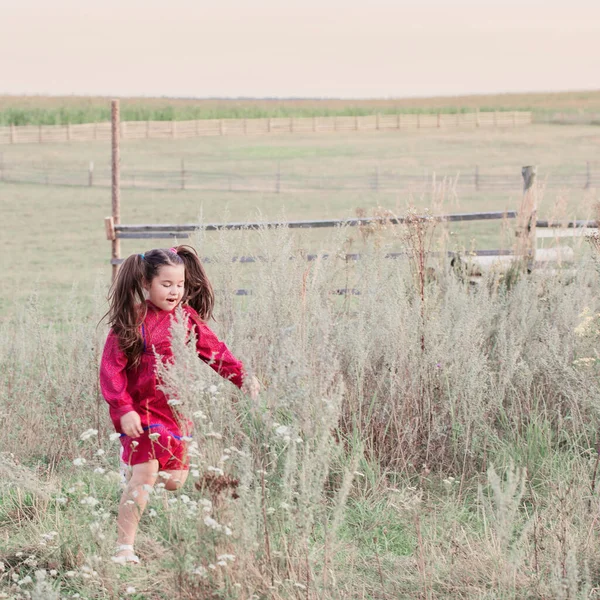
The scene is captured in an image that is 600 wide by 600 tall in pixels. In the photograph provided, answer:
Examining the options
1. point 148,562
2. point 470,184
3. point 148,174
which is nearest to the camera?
point 148,562

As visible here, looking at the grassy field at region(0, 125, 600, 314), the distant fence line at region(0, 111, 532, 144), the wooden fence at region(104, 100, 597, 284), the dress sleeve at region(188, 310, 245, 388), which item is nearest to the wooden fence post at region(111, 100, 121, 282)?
the wooden fence at region(104, 100, 597, 284)

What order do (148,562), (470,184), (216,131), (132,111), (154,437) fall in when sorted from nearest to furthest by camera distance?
1. (154,437)
2. (148,562)
3. (470,184)
4. (216,131)
5. (132,111)

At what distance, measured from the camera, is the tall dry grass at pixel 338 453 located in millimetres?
2684

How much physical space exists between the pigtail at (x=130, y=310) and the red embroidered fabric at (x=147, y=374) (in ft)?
0.10

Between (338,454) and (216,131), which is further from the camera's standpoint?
(216,131)

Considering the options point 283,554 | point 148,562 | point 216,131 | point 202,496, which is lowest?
point 148,562

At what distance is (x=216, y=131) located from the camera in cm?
5416

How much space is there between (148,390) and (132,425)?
7.6 inches

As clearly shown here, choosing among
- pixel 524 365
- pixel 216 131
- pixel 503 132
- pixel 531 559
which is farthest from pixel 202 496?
pixel 503 132

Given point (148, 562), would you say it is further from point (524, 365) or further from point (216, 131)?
point (216, 131)

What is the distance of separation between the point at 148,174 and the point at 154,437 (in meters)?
29.2

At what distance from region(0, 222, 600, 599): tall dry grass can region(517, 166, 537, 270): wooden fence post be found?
1341 millimetres

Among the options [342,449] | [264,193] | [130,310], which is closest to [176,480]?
[130,310]

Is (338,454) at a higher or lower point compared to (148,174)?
lower
